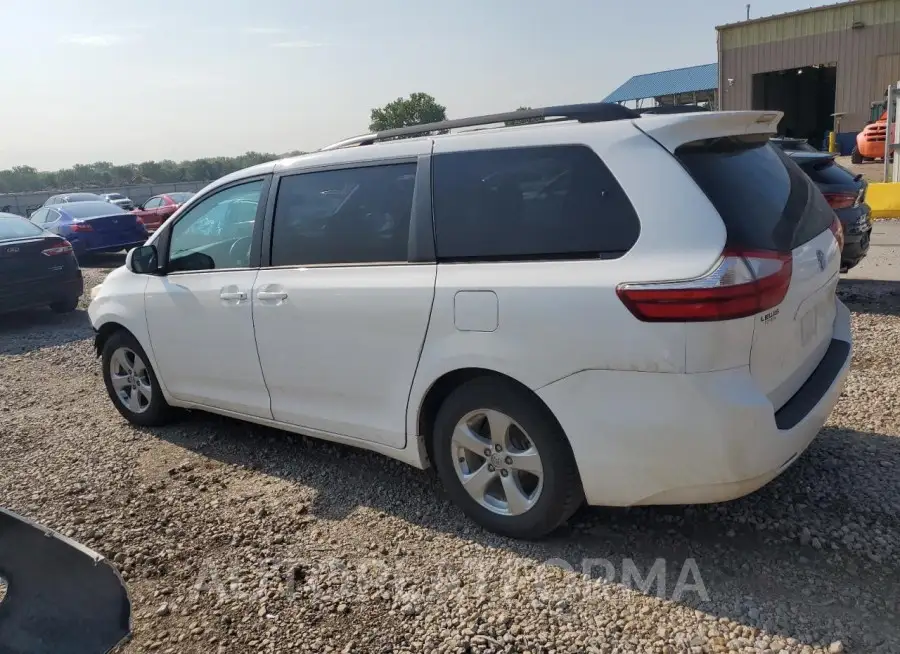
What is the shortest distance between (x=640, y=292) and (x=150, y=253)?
11.2 ft

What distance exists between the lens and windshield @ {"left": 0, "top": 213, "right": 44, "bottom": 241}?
977 cm

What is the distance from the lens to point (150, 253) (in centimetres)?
488

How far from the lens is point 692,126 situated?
3.04 meters

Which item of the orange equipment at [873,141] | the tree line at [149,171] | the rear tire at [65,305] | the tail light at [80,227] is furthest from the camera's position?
the tree line at [149,171]

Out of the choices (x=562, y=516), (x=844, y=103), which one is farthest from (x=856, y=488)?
(x=844, y=103)

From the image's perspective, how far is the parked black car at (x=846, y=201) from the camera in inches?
299

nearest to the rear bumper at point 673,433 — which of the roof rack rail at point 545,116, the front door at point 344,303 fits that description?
the front door at point 344,303

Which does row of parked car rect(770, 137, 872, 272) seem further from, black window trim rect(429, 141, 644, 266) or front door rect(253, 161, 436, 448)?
front door rect(253, 161, 436, 448)

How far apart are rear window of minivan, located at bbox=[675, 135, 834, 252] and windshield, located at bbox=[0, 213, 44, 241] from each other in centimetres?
945

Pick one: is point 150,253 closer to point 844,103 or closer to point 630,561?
point 630,561

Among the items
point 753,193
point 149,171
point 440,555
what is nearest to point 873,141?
point 753,193

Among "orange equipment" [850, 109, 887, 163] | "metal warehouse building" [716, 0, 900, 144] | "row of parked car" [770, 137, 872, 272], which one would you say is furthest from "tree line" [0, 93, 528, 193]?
"row of parked car" [770, 137, 872, 272]

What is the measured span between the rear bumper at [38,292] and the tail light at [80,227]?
5499 millimetres

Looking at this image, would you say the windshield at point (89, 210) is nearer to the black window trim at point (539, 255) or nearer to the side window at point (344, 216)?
the side window at point (344, 216)
